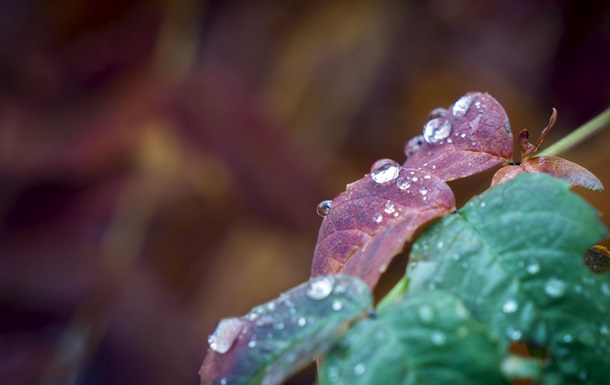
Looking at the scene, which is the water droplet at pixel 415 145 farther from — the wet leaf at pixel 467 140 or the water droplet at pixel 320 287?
the water droplet at pixel 320 287

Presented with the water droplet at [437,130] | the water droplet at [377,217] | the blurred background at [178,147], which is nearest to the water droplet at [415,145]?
the water droplet at [437,130]

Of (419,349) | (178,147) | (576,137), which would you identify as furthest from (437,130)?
(178,147)

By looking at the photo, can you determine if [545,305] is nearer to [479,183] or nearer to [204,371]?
[204,371]

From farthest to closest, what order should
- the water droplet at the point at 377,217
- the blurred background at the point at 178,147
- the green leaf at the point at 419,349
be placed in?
1. the blurred background at the point at 178,147
2. the water droplet at the point at 377,217
3. the green leaf at the point at 419,349

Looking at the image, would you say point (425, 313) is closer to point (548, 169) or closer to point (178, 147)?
point (548, 169)

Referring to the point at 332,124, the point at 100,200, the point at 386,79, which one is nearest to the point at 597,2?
the point at 386,79

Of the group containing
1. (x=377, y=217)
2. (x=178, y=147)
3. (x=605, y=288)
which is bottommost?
(x=605, y=288)
